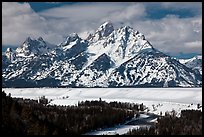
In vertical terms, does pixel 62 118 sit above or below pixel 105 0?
below

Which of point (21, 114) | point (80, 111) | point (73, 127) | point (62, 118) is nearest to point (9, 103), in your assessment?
point (21, 114)

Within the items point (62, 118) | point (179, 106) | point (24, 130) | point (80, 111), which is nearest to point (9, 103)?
point (24, 130)

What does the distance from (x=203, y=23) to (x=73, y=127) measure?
90.8 m

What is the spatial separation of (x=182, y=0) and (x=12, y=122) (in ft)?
121

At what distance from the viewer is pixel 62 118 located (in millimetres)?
107312

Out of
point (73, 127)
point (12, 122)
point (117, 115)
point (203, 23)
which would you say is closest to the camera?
point (203, 23)

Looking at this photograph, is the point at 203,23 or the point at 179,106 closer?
the point at 203,23

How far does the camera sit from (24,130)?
4797 centimetres

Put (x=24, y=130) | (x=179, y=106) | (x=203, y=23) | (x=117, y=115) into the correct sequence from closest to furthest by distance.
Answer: (x=203, y=23) → (x=24, y=130) → (x=117, y=115) → (x=179, y=106)

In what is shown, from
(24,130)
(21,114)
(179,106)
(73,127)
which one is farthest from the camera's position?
(179,106)

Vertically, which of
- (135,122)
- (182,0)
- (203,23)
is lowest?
(135,122)

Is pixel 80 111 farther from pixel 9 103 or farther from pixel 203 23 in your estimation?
pixel 203 23

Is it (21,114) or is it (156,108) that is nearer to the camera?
(21,114)

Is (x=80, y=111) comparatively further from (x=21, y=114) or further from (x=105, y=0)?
(x=105, y=0)
